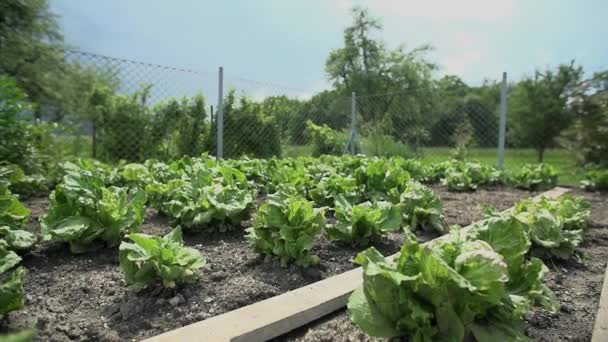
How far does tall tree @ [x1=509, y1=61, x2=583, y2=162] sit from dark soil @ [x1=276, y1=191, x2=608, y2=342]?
41.8 feet

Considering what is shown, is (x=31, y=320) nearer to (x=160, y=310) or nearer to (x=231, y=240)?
(x=160, y=310)

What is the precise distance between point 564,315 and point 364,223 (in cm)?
103

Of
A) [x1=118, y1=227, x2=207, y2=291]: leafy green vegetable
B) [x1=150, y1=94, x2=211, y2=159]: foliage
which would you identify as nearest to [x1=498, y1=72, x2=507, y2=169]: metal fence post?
[x1=150, y1=94, x2=211, y2=159]: foliage

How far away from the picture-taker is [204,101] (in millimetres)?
6691

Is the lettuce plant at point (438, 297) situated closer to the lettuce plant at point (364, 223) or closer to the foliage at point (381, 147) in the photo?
the lettuce plant at point (364, 223)

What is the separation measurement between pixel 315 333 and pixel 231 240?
1.13m

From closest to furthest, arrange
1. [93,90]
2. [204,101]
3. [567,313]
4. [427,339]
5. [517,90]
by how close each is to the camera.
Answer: [427,339] < [567,313] < [204,101] < [93,90] < [517,90]

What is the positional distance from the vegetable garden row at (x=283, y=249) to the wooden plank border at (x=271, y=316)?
4.3 inches


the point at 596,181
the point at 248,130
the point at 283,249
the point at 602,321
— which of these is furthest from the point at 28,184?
the point at 596,181

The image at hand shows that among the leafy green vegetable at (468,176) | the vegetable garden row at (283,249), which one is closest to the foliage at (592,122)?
the leafy green vegetable at (468,176)

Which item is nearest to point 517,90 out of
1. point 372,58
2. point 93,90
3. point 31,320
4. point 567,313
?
point 372,58

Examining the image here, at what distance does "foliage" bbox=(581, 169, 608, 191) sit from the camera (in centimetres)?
604

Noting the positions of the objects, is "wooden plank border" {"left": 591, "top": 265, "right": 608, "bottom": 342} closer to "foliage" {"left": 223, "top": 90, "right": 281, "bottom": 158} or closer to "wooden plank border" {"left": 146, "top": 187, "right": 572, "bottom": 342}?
"wooden plank border" {"left": 146, "top": 187, "right": 572, "bottom": 342}

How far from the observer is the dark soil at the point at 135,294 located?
148 cm
